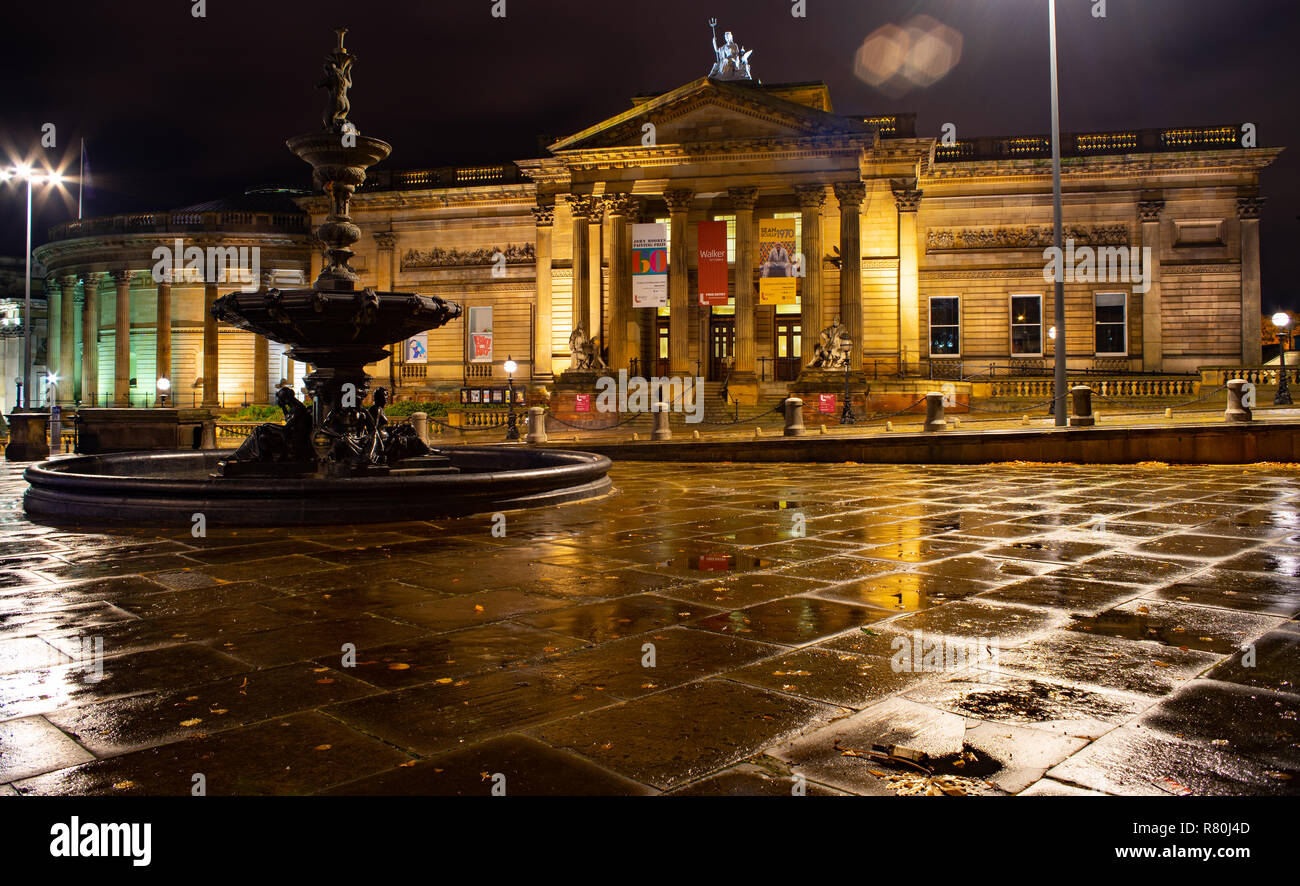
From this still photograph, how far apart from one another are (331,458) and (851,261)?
3015 centimetres

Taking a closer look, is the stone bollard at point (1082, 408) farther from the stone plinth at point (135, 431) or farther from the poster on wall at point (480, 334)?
the poster on wall at point (480, 334)

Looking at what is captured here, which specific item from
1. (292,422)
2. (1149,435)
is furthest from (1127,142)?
(292,422)

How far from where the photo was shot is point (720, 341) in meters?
44.8

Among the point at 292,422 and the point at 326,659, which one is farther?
the point at 292,422

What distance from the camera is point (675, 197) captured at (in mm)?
39781

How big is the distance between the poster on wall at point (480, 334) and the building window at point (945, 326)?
23.5m

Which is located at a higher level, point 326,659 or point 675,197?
point 675,197

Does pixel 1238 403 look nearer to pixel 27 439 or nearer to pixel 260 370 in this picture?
pixel 27 439

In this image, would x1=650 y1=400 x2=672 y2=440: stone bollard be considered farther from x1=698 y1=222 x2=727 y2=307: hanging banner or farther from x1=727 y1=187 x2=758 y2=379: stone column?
x1=698 y1=222 x2=727 y2=307: hanging banner

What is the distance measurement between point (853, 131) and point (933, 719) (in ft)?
120

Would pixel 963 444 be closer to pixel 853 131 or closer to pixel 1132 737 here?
pixel 1132 737

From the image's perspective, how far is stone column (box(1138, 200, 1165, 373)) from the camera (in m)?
41.7

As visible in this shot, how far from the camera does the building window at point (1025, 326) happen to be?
1686 inches

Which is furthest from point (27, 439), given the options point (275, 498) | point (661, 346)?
point (661, 346)
